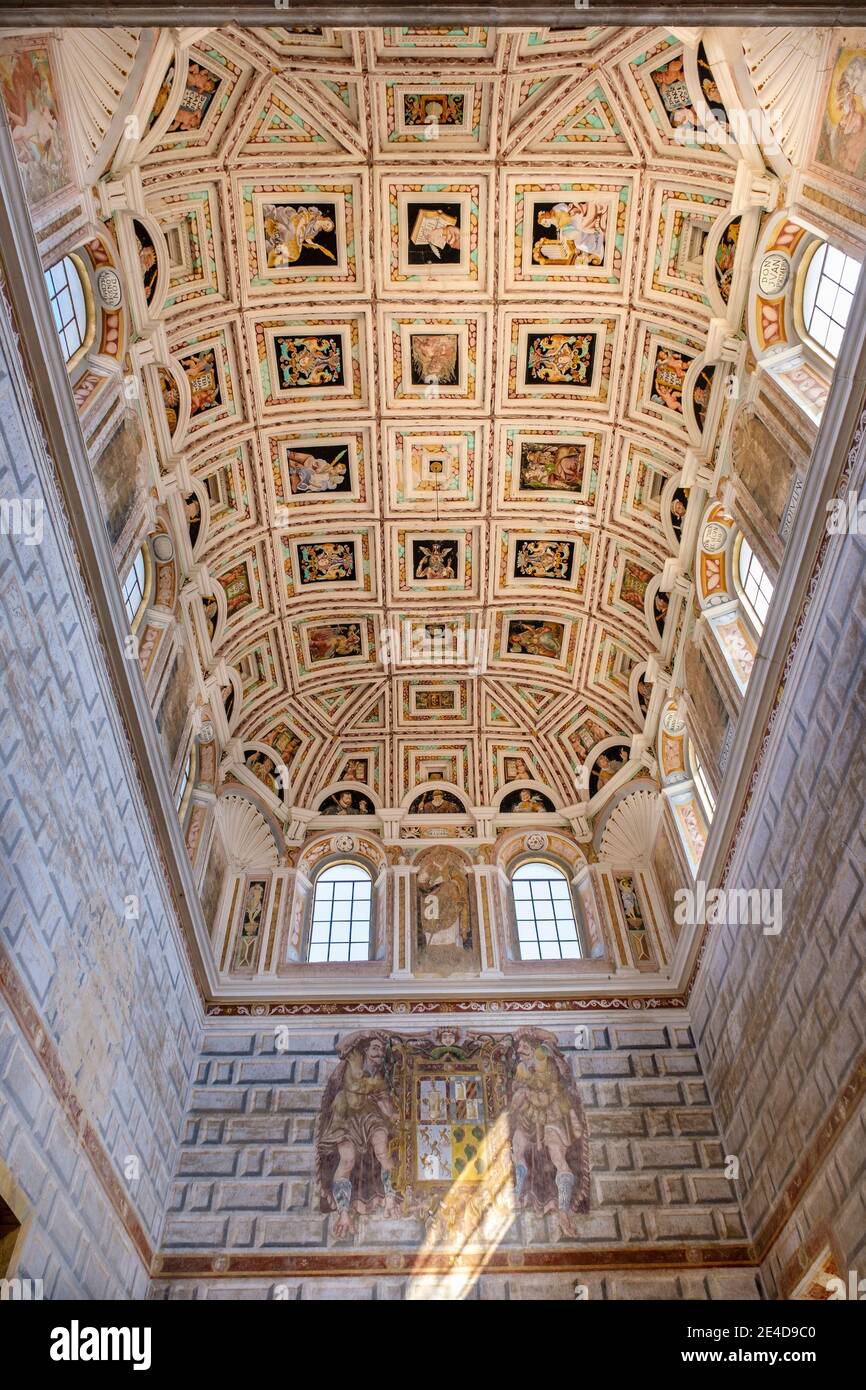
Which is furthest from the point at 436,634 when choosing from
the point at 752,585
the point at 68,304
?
the point at 68,304

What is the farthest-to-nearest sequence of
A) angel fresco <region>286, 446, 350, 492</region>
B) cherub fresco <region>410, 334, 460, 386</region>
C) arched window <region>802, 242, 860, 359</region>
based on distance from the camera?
angel fresco <region>286, 446, 350, 492</region> → cherub fresco <region>410, 334, 460, 386</region> → arched window <region>802, 242, 860, 359</region>

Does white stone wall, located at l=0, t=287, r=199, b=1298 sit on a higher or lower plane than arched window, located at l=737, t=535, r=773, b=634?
lower

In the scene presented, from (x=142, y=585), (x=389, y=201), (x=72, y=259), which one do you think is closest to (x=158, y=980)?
(x=142, y=585)

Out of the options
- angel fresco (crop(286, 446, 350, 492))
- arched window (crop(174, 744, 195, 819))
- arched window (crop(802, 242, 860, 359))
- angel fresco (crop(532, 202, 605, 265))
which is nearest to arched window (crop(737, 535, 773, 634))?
arched window (crop(802, 242, 860, 359))

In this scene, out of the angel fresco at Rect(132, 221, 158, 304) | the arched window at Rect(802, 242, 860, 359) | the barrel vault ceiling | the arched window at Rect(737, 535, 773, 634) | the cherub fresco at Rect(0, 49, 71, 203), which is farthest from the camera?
the arched window at Rect(737, 535, 773, 634)

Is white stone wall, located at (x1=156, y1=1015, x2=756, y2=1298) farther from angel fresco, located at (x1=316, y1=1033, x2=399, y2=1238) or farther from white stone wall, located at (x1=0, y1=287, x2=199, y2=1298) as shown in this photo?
white stone wall, located at (x1=0, y1=287, x2=199, y2=1298)

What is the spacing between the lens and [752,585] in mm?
13203

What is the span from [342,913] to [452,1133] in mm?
4361

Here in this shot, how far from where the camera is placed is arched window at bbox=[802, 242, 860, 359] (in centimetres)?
1062

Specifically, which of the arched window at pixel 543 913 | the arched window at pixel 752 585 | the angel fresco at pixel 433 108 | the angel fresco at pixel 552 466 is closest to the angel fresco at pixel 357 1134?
the arched window at pixel 543 913

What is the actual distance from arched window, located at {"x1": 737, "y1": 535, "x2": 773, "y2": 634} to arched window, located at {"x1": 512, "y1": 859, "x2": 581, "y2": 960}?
5.94 metres

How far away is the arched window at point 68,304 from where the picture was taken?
1045 centimetres

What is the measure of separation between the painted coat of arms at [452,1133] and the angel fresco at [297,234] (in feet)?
34.0

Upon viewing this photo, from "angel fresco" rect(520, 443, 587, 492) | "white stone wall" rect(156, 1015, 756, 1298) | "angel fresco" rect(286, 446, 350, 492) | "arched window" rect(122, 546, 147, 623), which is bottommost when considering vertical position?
"white stone wall" rect(156, 1015, 756, 1298)
